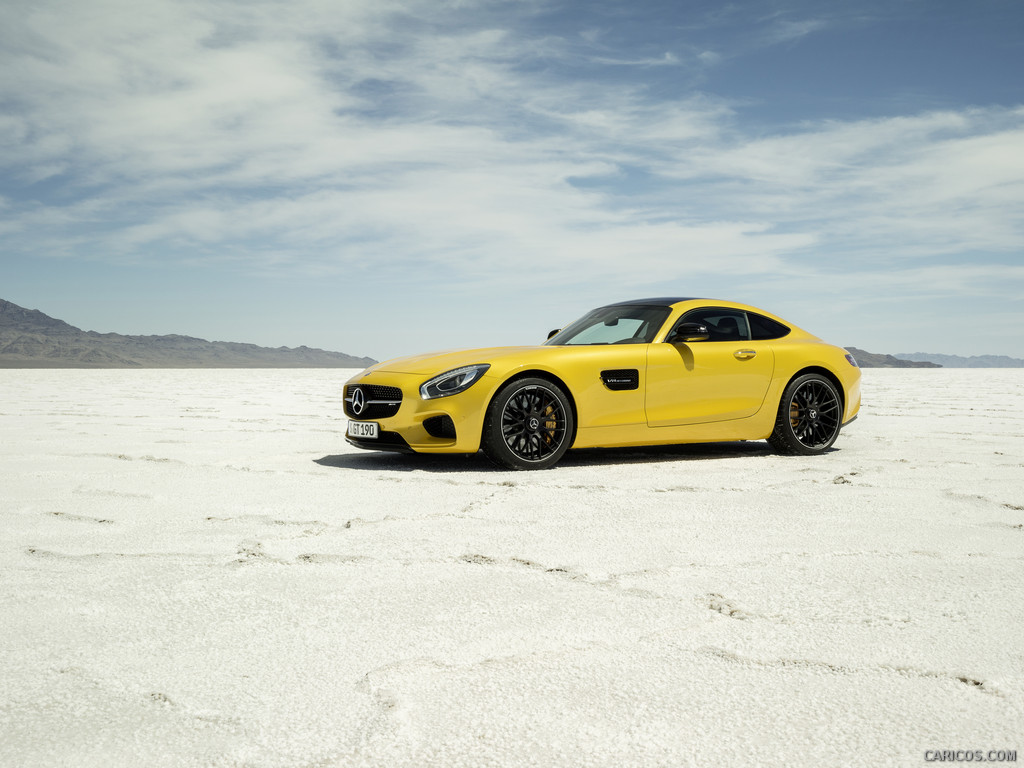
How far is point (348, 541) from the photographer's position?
407cm

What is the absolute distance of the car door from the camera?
A: 6852mm

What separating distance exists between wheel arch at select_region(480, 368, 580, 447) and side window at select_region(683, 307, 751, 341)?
1.32 meters

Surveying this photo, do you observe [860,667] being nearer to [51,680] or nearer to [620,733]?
[620,733]

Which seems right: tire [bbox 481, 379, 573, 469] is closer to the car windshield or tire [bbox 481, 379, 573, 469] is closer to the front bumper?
the front bumper

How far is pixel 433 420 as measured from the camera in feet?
21.0

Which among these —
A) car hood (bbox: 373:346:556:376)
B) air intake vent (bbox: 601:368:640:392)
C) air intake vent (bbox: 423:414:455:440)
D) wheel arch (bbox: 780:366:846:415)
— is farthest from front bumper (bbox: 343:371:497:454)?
wheel arch (bbox: 780:366:846:415)

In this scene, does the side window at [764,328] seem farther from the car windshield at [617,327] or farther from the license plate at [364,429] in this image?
the license plate at [364,429]

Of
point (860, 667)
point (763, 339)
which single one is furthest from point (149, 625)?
point (763, 339)

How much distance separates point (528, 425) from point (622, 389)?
2.58ft

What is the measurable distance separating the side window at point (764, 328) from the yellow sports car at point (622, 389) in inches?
0.5

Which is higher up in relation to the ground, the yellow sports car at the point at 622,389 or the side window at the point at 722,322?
the side window at the point at 722,322

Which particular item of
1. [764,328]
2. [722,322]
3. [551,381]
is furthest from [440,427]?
[764,328]

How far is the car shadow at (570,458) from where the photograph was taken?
21.8ft

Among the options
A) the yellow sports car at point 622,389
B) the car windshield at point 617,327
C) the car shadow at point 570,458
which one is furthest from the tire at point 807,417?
the car windshield at point 617,327
